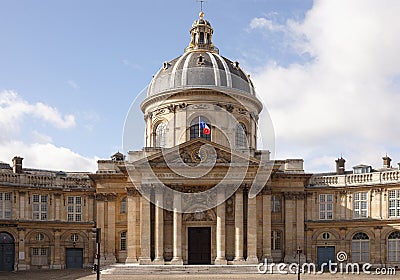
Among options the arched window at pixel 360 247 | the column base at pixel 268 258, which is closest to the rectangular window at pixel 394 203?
the arched window at pixel 360 247

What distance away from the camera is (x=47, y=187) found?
213ft

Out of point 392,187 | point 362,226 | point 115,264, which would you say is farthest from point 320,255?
point 115,264

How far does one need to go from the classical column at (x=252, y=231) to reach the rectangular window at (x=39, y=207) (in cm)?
2072

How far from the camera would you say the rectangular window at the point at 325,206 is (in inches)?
2566

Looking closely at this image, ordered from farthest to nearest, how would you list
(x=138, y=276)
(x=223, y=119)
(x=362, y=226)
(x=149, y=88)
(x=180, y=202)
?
(x=149, y=88) → (x=223, y=119) → (x=362, y=226) → (x=180, y=202) → (x=138, y=276)

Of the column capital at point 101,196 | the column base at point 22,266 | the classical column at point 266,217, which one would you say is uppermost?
the column capital at point 101,196

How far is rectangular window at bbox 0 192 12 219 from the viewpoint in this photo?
62.3 m

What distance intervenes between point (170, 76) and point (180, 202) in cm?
1736

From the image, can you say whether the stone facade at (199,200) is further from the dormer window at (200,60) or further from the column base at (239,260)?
the dormer window at (200,60)

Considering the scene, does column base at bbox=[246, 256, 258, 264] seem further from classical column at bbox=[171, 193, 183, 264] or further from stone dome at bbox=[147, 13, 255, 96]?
stone dome at bbox=[147, 13, 255, 96]

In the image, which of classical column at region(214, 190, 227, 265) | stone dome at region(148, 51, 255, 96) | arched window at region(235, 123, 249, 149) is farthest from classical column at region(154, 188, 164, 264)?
stone dome at region(148, 51, 255, 96)

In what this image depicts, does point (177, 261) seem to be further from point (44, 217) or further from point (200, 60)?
point (200, 60)

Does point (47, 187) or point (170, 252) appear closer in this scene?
point (170, 252)

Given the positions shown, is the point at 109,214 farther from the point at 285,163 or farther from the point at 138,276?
the point at 285,163
